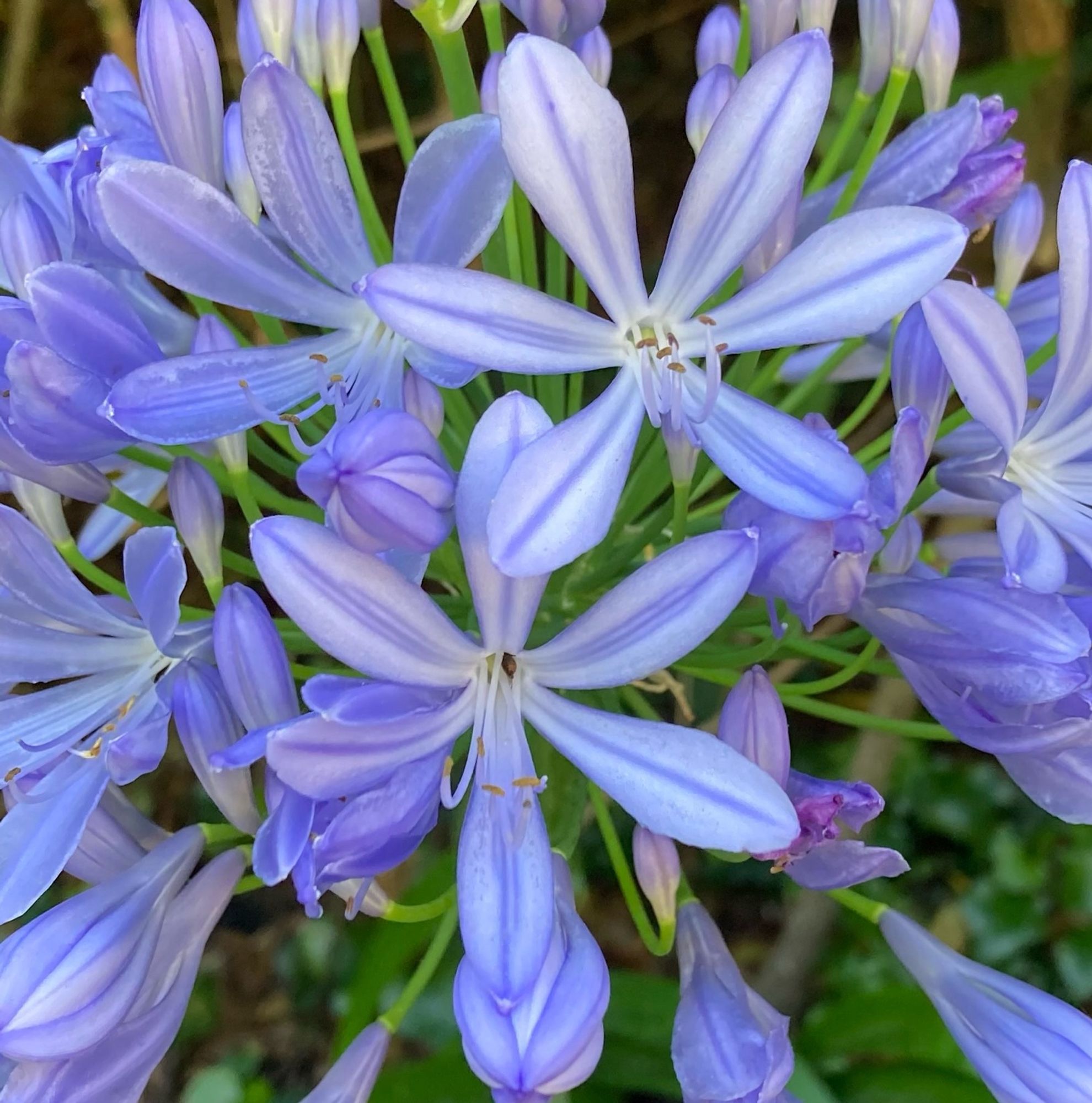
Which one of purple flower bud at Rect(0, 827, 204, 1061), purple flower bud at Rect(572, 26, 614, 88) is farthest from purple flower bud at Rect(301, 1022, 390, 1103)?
purple flower bud at Rect(572, 26, 614, 88)

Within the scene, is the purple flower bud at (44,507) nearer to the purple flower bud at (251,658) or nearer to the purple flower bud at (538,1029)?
the purple flower bud at (251,658)

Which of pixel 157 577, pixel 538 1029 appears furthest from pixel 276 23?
pixel 538 1029

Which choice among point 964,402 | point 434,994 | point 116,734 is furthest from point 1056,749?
point 434,994

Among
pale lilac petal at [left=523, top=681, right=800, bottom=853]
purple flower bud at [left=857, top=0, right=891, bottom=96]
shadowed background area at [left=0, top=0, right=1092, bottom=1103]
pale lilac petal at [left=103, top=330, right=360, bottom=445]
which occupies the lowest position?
shadowed background area at [left=0, top=0, right=1092, bottom=1103]

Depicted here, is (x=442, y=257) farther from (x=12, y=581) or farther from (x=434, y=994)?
(x=434, y=994)

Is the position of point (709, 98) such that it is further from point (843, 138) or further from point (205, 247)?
point (205, 247)

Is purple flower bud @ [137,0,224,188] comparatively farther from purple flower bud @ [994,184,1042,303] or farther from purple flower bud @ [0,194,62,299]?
purple flower bud @ [994,184,1042,303]
